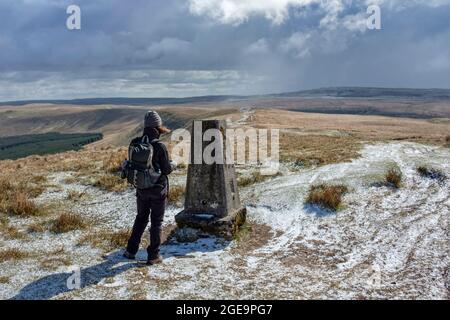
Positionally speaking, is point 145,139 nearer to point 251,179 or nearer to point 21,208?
point 21,208

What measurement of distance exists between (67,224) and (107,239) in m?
1.70

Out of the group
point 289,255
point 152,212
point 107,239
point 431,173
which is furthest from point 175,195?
point 431,173

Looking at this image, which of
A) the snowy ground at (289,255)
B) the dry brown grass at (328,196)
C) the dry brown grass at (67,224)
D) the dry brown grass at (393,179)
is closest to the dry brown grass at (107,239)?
the snowy ground at (289,255)

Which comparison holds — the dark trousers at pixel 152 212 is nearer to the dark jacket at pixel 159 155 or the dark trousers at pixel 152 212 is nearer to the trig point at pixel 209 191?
the dark jacket at pixel 159 155

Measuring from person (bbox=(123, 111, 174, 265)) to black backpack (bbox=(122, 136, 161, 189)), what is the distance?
0.12 metres

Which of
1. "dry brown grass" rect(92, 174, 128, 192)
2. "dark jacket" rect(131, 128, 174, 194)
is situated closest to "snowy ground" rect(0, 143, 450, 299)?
"dry brown grass" rect(92, 174, 128, 192)

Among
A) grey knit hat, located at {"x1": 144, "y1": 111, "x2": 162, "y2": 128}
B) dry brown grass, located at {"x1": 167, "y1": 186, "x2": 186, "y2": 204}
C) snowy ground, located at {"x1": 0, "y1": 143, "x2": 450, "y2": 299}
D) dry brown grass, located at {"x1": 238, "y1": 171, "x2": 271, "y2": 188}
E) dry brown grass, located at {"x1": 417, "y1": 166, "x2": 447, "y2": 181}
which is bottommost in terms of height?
snowy ground, located at {"x1": 0, "y1": 143, "x2": 450, "y2": 299}

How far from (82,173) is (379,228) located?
12683 millimetres

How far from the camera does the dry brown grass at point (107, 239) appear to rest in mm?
10344

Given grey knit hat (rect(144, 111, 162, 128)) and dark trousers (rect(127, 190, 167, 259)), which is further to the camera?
dark trousers (rect(127, 190, 167, 259))

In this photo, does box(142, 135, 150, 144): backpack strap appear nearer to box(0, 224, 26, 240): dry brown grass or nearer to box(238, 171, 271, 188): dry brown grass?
box(0, 224, 26, 240): dry brown grass

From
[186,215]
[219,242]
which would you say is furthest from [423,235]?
[186,215]

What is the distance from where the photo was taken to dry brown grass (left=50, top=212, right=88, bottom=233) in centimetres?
1164

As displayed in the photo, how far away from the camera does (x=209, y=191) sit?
35.9 ft
